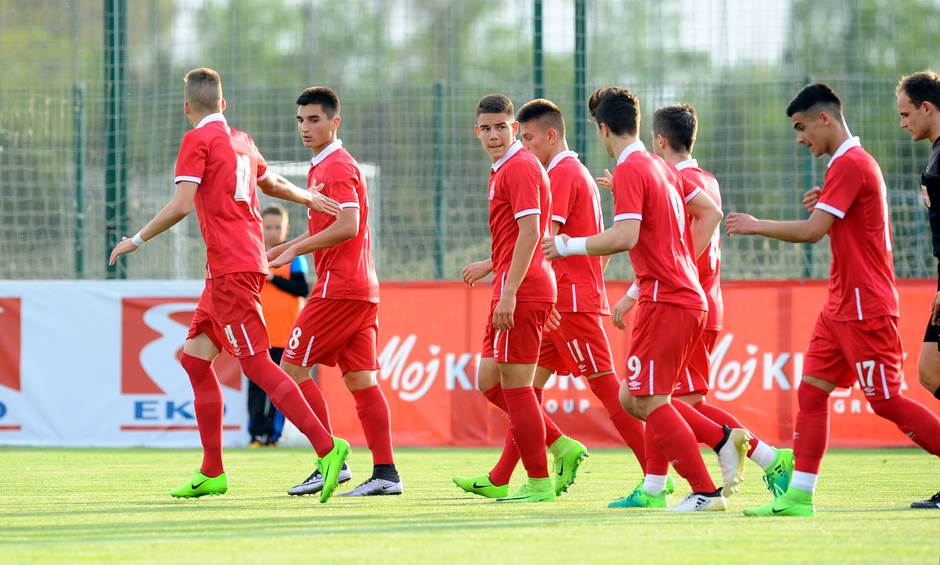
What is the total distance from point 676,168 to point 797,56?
7.03m

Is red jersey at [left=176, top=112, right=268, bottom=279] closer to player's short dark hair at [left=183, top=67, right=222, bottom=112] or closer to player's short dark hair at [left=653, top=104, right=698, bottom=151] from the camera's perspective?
player's short dark hair at [left=183, top=67, right=222, bottom=112]

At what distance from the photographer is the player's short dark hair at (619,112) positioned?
23.6ft

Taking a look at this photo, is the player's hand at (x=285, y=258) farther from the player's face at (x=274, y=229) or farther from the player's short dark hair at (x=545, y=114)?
the player's face at (x=274, y=229)

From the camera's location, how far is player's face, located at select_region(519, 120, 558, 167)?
27.5 ft

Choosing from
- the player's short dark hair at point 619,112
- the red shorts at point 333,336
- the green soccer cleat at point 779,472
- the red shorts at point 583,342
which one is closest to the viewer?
the player's short dark hair at point 619,112

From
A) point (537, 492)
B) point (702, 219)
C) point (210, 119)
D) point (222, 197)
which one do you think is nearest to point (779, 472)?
point (537, 492)

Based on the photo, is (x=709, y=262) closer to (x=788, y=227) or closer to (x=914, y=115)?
(x=914, y=115)

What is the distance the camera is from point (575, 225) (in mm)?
8500

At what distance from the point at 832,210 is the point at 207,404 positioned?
3.71m

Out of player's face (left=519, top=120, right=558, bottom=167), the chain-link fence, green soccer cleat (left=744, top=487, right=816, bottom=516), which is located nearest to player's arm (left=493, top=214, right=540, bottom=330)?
player's face (left=519, top=120, right=558, bottom=167)

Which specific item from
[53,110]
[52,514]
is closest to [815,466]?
[52,514]

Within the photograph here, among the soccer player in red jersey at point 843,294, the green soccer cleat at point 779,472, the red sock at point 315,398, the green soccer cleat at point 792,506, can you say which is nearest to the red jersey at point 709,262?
the green soccer cleat at point 779,472

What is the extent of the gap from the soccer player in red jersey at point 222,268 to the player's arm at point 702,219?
2.06m

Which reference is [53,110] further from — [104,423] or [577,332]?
[577,332]
